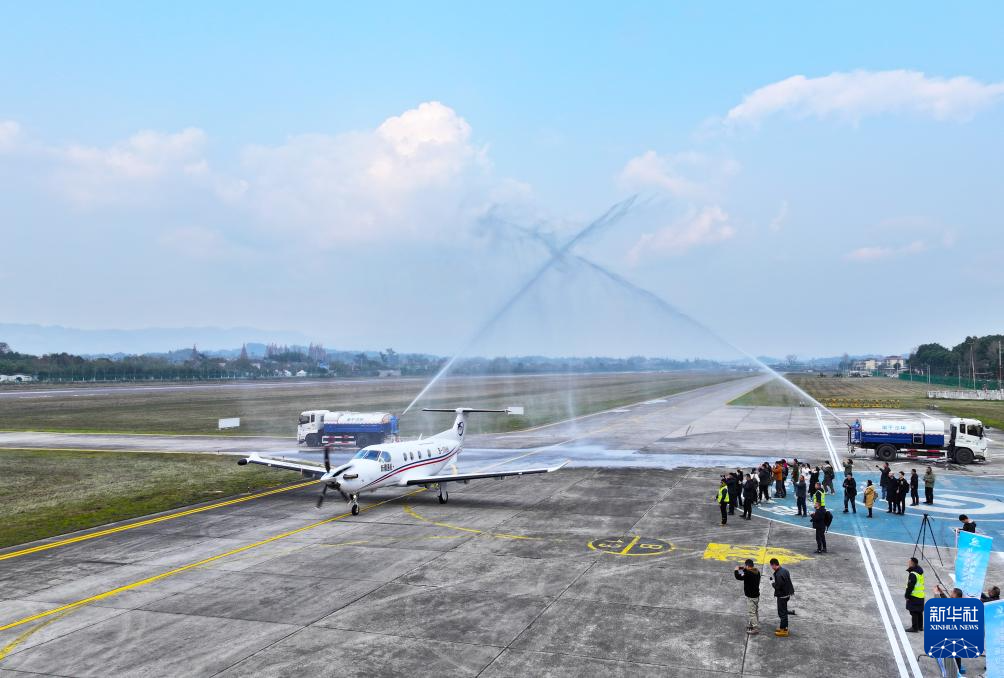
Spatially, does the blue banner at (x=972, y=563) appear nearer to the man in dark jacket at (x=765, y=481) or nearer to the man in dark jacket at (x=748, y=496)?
the man in dark jacket at (x=748, y=496)

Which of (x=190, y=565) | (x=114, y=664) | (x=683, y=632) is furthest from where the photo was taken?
(x=190, y=565)

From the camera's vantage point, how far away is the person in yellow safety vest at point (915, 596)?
16562mm

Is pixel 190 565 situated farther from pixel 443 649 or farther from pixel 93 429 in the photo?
pixel 93 429

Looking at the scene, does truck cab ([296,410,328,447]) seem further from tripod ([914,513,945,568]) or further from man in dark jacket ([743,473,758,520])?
tripod ([914,513,945,568])

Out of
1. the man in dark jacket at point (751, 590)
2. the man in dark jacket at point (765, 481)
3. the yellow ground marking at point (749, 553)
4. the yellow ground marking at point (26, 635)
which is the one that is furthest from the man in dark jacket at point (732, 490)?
the yellow ground marking at point (26, 635)

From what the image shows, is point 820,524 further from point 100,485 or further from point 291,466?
point 100,485

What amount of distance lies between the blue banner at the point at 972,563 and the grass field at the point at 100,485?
30.5m

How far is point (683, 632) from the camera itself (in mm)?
16672

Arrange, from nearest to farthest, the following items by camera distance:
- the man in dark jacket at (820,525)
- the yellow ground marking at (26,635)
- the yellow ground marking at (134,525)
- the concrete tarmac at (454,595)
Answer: the concrete tarmac at (454,595) < the yellow ground marking at (26,635) < the man in dark jacket at (820,525) < the yellow ground marking at (134,525)

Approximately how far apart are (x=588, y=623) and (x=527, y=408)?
7662 centimetres

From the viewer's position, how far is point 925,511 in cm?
3023

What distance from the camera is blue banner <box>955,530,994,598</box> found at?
1442 centimetres

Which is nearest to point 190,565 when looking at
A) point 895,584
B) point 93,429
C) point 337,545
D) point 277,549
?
point 277,549

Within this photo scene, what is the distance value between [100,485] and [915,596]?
39166 millimetres
